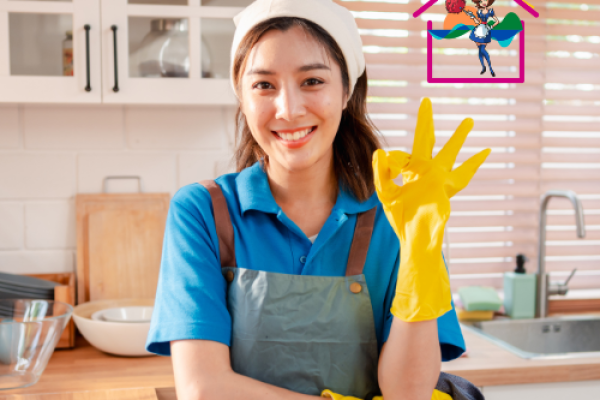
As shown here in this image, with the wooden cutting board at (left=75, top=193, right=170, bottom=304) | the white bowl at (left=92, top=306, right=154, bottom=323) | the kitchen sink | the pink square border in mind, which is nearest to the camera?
the white bowl at (left=92, top=306, right=154, bottom=323)

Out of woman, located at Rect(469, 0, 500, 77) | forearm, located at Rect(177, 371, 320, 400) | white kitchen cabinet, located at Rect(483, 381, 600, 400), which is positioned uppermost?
woman, located at Rect(469, 0, 500, 77)

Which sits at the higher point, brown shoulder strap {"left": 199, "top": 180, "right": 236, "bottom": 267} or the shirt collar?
the shirt collar

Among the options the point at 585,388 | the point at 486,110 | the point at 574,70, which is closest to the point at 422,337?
the point at 585,388

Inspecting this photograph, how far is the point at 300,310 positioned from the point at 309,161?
282 millimetres

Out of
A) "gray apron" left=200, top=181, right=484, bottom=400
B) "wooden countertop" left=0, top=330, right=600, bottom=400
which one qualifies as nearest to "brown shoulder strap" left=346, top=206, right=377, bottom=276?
"gray apron" left=200, top=181, right=484, bottom=400

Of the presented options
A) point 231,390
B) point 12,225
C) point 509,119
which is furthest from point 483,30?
point 12,225

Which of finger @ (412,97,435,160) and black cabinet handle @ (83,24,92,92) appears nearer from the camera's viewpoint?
finger @ (412,97,435,160)

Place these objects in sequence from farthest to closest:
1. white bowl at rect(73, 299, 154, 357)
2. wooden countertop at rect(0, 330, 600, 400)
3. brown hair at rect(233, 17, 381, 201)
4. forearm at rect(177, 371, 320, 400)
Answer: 1. white bowl at rect(73, 299, 154, 357)
2. wooden countertop at rect(0, 330, 600, 400)
3. brown hair at rect(233, 17, 381, 201)
4. forearm at rect(177, 371, 320, 400)

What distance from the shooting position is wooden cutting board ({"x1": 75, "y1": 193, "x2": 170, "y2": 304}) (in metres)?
1.69

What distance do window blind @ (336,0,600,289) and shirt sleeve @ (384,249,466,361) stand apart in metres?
1.00

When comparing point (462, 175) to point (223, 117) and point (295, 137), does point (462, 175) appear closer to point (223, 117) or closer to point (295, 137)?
point (295, 137)

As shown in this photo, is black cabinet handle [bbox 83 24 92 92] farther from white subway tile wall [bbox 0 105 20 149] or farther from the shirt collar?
the shirt collar

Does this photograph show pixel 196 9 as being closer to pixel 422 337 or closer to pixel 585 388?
pixel 422 337

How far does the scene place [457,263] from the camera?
2.04 metres
